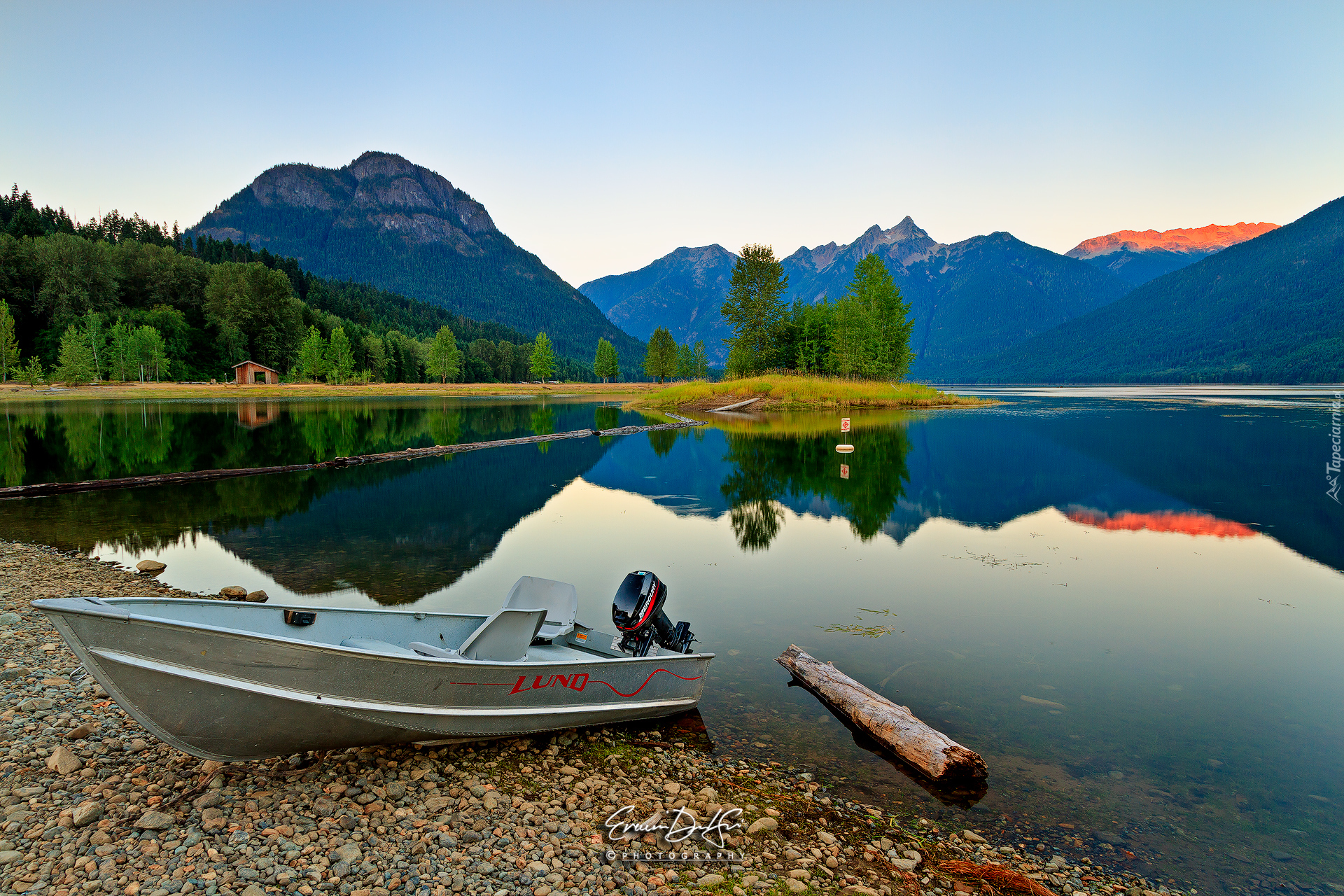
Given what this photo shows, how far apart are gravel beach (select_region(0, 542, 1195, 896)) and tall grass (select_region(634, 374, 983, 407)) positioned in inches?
2575

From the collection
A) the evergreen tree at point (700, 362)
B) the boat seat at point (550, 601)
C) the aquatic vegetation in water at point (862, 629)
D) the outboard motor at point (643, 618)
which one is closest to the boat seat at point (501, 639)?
the boat seat at point (550, 601)

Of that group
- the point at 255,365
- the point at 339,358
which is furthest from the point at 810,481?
the point at 339,358

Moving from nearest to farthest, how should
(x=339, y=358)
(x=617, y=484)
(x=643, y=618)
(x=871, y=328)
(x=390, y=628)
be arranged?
(x=390, y=628) < (x=643, y=618) < (x=617, y=484) < (x=871, y=328) < (x=339, y=358)

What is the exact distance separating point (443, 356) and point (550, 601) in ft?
461

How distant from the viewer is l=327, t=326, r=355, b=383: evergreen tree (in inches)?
4582

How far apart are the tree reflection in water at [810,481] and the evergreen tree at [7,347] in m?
104

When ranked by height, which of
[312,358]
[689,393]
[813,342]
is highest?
[312,358]

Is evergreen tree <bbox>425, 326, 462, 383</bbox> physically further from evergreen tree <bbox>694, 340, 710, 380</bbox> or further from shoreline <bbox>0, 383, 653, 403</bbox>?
evergreen tree <bbox>694, 340, 710, 380</bbox>

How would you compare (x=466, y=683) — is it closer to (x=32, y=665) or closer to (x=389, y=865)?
(x=389, y=865)

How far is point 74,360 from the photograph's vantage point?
8938 cm

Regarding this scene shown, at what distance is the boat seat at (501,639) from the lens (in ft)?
22.3

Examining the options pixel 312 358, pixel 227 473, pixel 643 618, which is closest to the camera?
pixel 643 618

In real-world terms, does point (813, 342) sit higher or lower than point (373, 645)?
higher

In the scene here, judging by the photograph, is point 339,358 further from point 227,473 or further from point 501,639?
point 501,639
